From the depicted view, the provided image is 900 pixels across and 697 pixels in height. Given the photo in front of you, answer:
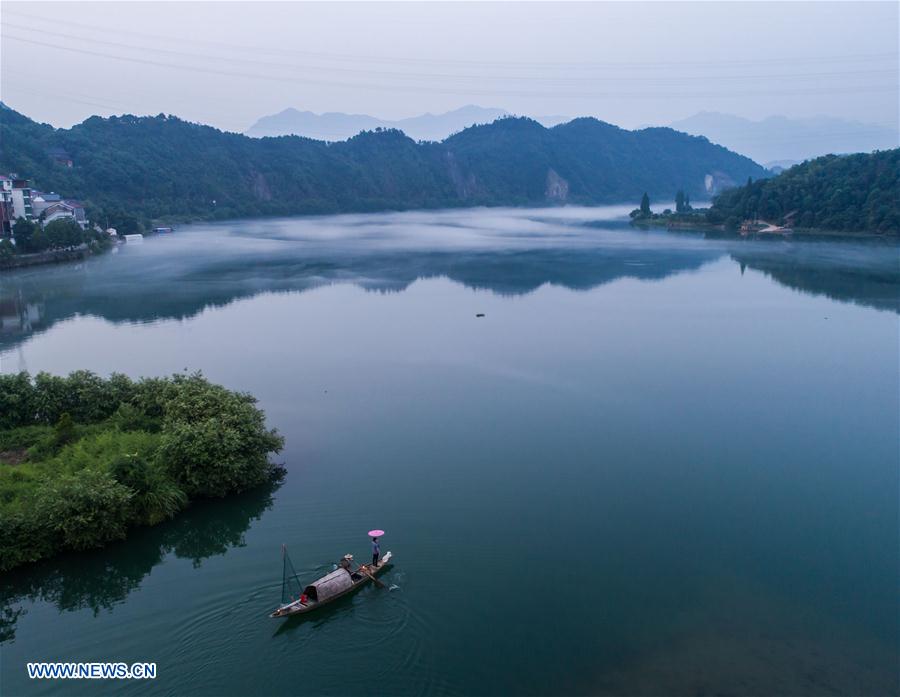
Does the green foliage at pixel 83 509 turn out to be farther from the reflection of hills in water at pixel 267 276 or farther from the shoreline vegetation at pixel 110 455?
the reflection of hills in water at pixel 267 276

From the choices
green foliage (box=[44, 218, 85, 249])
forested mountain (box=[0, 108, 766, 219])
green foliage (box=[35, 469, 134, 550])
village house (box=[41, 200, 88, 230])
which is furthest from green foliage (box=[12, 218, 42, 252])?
green foliage (box=[35, 469, 134, 550])

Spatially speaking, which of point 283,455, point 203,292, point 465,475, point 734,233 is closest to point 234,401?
point 283,455

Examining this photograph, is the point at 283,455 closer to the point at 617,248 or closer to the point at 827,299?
the point at 827,299

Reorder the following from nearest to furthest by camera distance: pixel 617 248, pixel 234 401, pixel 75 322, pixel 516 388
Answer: pixel 234 401 < pixel 516 388 < pixel 75 322 < pixel 617 248

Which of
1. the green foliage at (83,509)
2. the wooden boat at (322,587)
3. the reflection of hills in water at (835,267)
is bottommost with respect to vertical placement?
the reflection of hills in water at (835,267)

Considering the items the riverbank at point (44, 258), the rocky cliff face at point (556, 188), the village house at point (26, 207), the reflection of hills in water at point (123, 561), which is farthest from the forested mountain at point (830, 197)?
the rocky cliff face at point (556, 188)

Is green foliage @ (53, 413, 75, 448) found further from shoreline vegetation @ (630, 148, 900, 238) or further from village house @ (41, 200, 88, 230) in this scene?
shoreline vegetation @ (630, 148, 900, 238)
